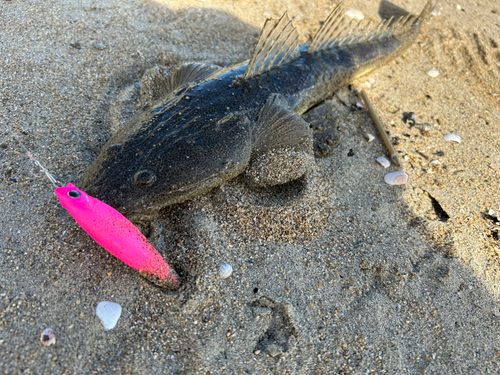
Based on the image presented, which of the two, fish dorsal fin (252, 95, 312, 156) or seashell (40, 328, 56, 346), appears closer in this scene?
seashell (40, 328, 56, 346)

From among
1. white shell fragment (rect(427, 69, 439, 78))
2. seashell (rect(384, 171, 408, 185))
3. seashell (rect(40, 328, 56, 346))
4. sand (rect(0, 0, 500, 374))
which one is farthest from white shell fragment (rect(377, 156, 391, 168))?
seashell (rect(40, 328, 56, 346))

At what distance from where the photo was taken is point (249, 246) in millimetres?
2734

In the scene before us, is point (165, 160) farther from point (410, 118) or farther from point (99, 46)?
point (410, 118)

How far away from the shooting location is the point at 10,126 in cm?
299

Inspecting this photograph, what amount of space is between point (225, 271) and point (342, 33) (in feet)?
11.4

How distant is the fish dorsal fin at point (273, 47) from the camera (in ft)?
11.4

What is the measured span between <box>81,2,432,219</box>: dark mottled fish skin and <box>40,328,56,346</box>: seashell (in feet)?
2.84

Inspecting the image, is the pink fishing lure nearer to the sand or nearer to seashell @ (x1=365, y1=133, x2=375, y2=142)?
the sand

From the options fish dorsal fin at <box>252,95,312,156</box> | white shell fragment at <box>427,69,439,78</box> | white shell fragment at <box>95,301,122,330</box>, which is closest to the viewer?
white shell fragment at <box>95,301,122,330</box>

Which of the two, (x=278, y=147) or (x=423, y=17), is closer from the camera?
(x=278, y=147)

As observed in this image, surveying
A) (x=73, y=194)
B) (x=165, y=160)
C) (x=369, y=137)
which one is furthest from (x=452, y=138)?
(x=73, y=194)

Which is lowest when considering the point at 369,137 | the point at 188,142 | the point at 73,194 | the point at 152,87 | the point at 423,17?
the point at 152,87

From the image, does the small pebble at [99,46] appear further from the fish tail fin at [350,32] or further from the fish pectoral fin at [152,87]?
the fish tail fin at [350,32]

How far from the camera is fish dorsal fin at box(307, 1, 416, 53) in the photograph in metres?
4.20
